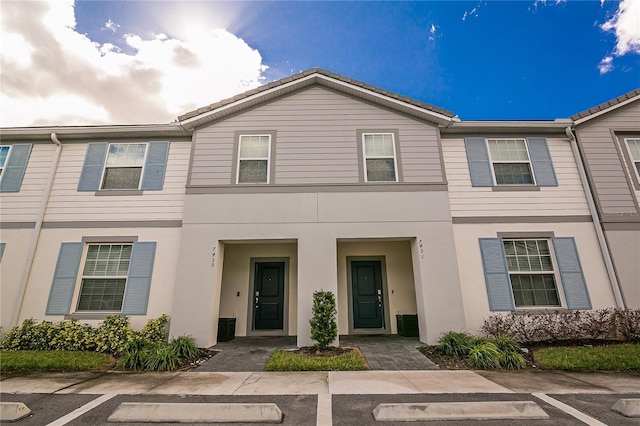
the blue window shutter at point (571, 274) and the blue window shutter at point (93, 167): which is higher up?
the blue window shutter at point (93, 167)

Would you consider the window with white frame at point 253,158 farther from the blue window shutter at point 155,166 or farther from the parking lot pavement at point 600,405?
the parking lot pavement at point 600,405

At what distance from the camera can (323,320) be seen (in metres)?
5.82

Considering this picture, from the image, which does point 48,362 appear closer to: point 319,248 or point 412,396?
point 319,248

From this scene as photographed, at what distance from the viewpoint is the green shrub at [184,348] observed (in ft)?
18.5

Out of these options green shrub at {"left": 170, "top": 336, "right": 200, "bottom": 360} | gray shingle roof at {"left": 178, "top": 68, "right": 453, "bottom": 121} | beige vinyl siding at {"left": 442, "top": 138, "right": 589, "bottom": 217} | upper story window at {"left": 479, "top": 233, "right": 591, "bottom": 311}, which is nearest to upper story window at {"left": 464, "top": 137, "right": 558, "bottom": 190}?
beige vinyl siding at {"left": 442, "top": 138, "right": 589, "bottom": 217}

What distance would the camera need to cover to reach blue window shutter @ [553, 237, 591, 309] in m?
6.78

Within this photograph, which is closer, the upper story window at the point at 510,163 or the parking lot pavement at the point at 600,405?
the parking lot pavement at the point at 600,405

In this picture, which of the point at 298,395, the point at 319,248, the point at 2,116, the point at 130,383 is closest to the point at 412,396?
the point at 298,395

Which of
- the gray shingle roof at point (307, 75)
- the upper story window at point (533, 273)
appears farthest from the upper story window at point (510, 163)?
the upper story window at point (533, 273)

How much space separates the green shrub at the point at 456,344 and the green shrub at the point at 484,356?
166 mm

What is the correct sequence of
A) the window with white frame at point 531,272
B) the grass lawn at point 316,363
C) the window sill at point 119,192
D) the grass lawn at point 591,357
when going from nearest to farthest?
the grass lawn at point 316,363
the grass lawn at point 591,357
the window with white frame at point 531,272
the window sill at point 119,192

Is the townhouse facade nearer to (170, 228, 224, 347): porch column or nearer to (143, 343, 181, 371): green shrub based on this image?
(170, 228, 224, 347): porch column

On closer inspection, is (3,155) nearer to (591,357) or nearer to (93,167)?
(93,167)

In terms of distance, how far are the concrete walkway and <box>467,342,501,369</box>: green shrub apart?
0.75m
